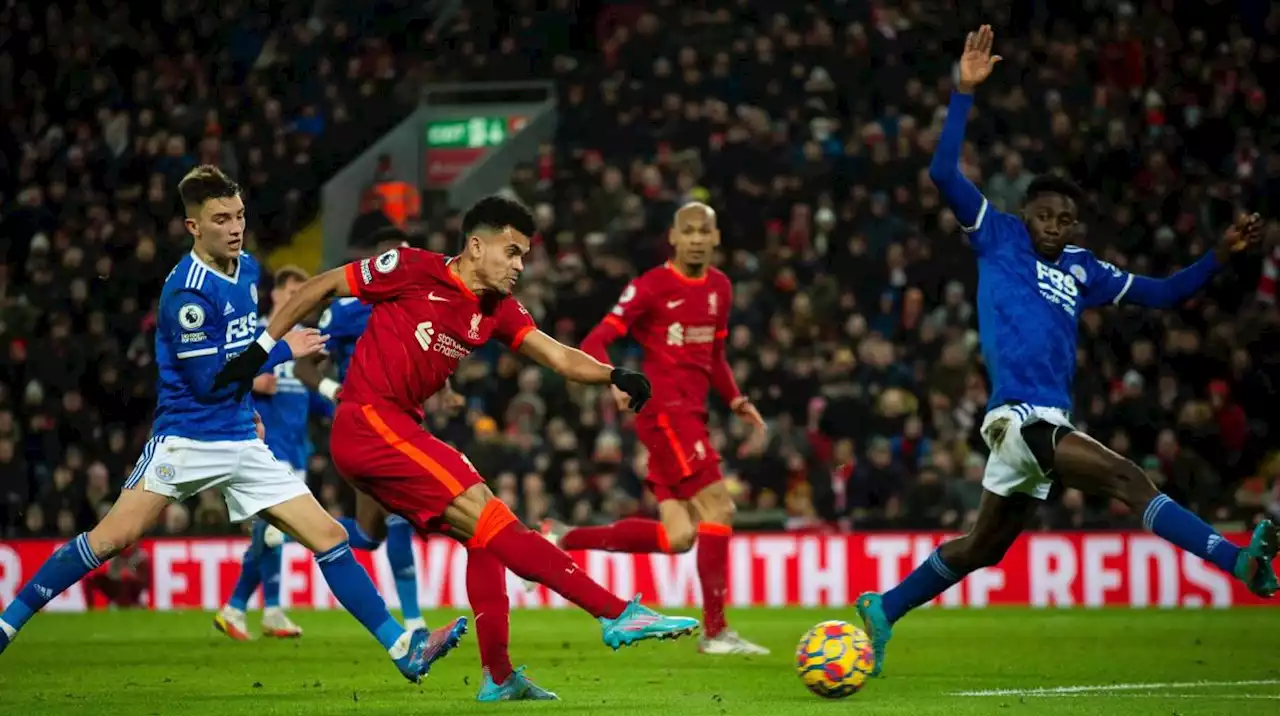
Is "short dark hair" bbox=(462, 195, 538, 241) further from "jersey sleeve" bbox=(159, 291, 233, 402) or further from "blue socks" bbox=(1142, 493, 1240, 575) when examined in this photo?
"blue socks" bbox=(1142, 493, 1240, 575)

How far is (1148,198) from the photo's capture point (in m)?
20.6

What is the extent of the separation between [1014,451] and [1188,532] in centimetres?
97

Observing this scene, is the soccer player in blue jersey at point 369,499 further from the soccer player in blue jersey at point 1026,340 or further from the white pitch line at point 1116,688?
the white pitch line at point 1116,688

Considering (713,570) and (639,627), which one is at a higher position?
(639,627)

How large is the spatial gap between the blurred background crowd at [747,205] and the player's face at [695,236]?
690 centimetres

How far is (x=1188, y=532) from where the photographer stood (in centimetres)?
802

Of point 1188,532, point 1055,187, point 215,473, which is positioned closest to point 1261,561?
point 1188,532

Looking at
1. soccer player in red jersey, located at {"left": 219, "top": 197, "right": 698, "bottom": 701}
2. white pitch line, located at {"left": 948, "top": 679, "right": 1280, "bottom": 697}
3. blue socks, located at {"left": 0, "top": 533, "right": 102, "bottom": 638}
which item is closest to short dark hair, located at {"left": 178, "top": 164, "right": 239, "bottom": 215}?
soccer player in red jersey, located at {"left": 219, "top": 197, "right": 698, "bottom": 701}

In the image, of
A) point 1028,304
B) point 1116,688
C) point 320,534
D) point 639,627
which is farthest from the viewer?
point 1028,304

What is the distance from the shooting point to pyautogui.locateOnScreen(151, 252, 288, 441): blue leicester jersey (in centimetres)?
853

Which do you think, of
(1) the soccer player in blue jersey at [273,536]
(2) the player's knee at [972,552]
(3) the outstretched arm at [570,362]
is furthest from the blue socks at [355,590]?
(1) the soccer player in blue jersey at [273,536]

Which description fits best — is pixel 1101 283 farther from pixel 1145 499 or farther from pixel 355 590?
pixel 355 590

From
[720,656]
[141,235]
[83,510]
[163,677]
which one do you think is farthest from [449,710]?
[141,235]

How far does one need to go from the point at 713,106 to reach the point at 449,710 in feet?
52.8
